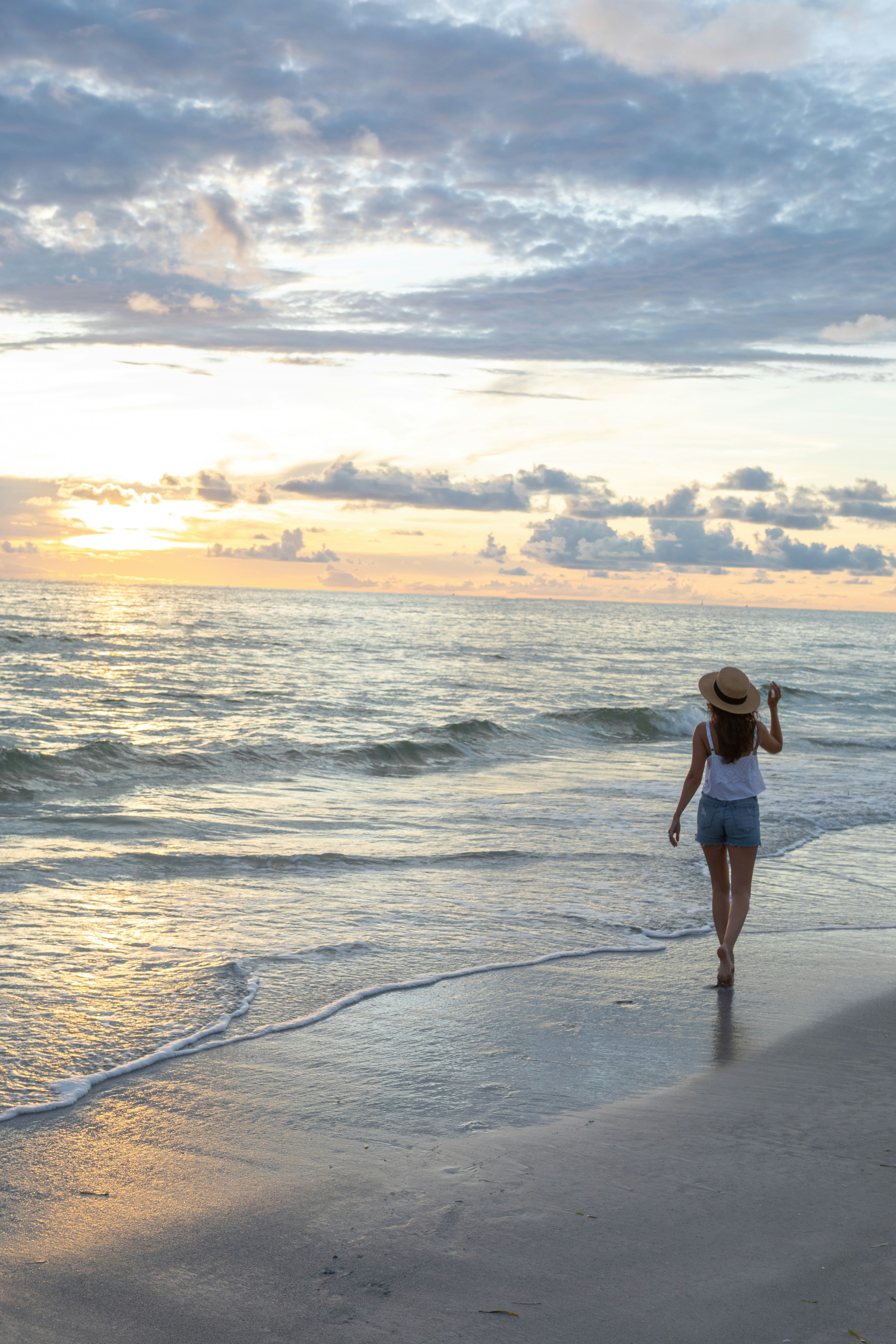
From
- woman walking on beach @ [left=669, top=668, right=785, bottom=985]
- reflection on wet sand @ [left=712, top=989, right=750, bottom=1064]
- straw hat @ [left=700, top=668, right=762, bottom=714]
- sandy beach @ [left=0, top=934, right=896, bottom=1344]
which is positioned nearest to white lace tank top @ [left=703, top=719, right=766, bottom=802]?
woman walking on beach @ [left=669, top=668, right=785, bottom=985]

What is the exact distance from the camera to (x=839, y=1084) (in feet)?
14.9

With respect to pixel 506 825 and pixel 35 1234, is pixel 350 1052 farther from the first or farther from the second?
pixel 506 825

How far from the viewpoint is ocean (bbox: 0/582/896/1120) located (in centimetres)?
579

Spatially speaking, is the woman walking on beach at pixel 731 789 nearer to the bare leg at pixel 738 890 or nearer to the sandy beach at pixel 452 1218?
the bare leg at pixel 738 890

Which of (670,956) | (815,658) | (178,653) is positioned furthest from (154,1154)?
(815,658)

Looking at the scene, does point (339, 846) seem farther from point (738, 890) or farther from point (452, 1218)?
point (452, 1218)

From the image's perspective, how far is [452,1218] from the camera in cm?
331

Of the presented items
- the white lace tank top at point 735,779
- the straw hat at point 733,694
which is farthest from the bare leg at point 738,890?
the straw hat at point 733,694

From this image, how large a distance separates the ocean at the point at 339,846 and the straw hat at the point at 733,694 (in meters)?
1.83

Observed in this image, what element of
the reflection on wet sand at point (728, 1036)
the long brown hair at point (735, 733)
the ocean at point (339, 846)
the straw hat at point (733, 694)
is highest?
the straw hat at point (733, 694)

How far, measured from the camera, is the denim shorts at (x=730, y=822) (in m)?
6.00

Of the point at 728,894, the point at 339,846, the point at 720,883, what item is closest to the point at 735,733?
the point at 720,883

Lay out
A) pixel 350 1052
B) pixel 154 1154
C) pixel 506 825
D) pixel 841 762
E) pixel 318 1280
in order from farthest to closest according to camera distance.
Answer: pixel 841 762
pixel 506 825
pixel 350 1052
pixel 154 1154
pixel 318 1280

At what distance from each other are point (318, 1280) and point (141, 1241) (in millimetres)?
648
